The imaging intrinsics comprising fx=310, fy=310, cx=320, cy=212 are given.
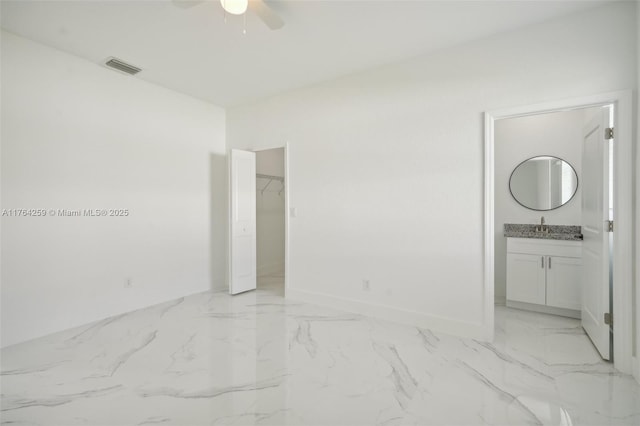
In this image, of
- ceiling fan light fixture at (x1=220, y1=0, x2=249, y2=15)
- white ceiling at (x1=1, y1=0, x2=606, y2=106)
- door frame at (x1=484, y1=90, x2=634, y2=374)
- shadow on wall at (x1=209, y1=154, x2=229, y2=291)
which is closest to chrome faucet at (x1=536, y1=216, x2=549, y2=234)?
door frame at (x1=484, y1=90, x2=634, y2=374)

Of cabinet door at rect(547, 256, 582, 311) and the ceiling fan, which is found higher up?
the ceiling fan

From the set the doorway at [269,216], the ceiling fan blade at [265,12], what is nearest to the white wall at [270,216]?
the doorway at [269,216]

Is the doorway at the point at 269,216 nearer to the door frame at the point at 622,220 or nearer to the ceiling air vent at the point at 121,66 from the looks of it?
the ceiling air vent at the point at 121,66

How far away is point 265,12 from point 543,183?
363 cm

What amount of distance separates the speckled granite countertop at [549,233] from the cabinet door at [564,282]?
0.23m

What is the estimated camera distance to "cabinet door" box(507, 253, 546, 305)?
344 centimetres

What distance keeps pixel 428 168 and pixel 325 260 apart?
1.58m

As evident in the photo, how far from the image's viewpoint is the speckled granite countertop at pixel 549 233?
3.36m

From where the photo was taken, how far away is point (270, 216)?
577cm

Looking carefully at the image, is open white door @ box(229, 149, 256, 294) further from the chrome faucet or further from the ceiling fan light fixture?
the chrome faucet

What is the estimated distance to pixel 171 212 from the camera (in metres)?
3.98

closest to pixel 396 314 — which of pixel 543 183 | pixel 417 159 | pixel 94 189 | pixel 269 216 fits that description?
pixel 417 159

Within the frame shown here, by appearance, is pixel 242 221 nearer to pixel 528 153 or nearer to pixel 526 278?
pixel 526 278

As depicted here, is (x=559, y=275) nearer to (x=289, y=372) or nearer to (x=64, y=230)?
(x=289, y=372)
